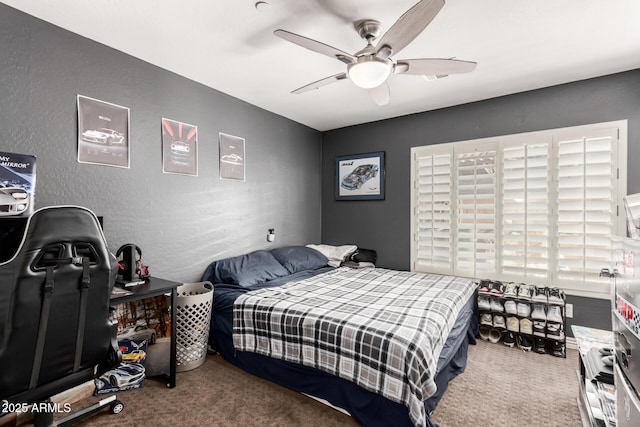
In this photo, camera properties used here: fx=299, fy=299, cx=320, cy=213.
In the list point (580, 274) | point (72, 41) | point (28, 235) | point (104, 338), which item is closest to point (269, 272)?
point (104, 338)

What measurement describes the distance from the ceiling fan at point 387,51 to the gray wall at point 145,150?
60.5 inches

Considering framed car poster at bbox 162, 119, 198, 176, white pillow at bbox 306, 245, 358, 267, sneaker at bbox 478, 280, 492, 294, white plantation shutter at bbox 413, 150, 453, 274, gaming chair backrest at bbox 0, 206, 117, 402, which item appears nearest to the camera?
gaming chair backrest at bbox 0, 206, 117, 402

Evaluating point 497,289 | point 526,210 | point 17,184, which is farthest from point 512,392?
point 17,184

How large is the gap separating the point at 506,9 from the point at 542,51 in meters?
0.78

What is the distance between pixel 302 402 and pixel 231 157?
97.7 inches

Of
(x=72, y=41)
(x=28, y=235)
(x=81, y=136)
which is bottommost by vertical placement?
(x=28, y=235)

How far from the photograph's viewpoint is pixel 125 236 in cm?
245

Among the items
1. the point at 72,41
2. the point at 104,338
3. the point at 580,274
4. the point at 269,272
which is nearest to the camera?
the point at 104,338

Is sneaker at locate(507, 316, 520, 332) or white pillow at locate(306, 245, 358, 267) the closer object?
Result: sneaker at locate(507, 316, 520, 332)

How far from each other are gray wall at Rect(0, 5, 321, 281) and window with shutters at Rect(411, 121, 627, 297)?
1.95 metres

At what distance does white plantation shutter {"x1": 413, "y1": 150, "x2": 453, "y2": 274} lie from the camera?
11.9ft

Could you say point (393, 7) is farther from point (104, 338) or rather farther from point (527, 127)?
point (104, 338)

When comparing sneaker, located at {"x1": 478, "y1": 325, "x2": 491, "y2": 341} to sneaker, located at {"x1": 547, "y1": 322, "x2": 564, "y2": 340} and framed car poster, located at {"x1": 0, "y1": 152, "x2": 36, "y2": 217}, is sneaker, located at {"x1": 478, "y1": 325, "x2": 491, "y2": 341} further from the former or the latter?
framed car poster, located at {"x1": 0, "y1": 152, "x2": 36, "y2": 217}

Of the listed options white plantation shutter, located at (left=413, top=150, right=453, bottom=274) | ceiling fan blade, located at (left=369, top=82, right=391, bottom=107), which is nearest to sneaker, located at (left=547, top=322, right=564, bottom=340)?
white plantation shutter, located at (left=413, top=150, right=453, bottom=274)
